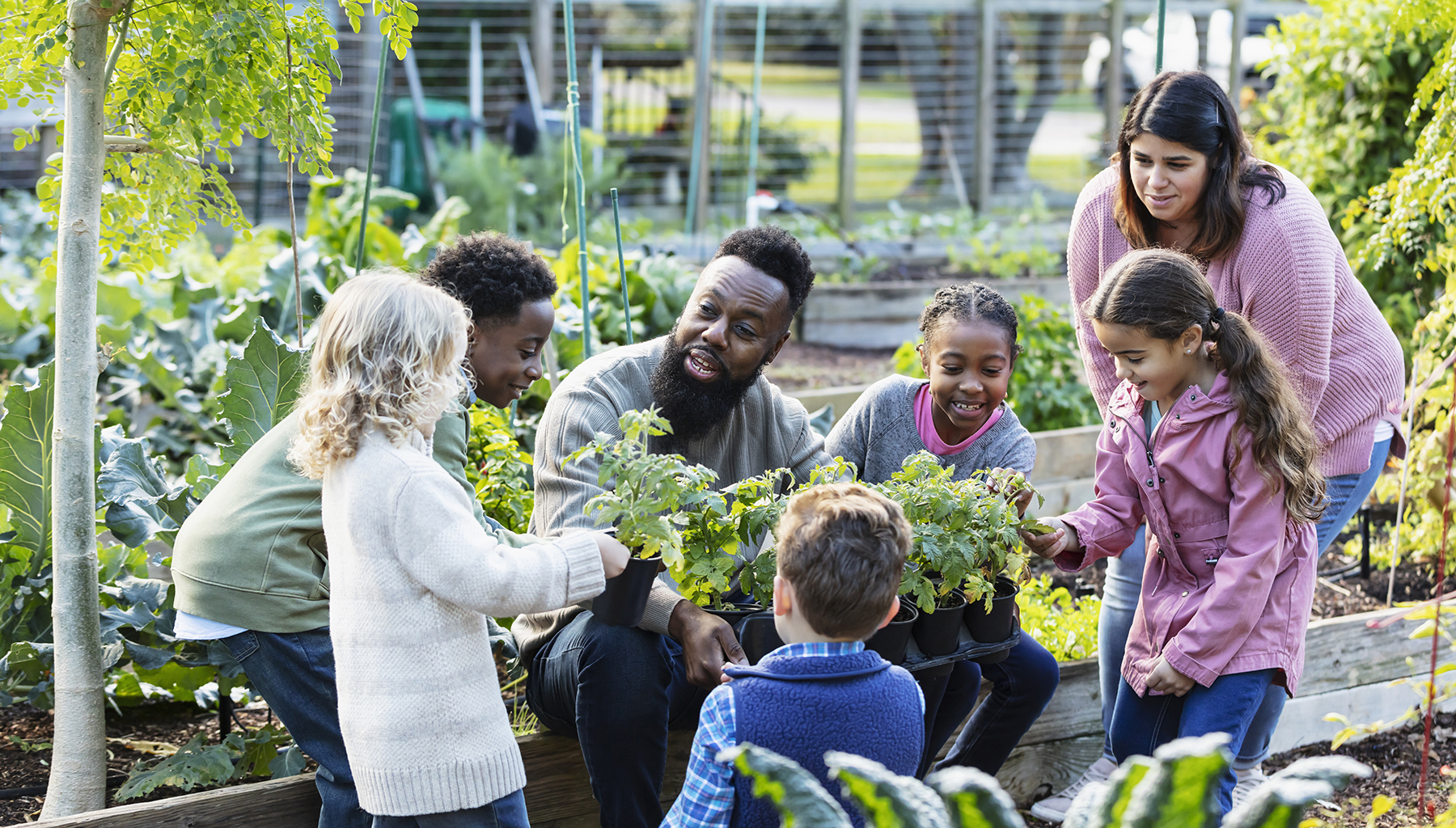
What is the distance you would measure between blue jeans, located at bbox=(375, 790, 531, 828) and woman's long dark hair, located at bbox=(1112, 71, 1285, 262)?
198cm

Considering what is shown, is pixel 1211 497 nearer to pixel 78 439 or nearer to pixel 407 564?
pixel 407 564

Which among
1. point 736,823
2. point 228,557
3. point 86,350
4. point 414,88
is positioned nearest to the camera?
point 736,823

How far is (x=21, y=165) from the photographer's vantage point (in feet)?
30.3

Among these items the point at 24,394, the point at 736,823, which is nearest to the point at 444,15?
the point at 24,394

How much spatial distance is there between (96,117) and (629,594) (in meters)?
1.43

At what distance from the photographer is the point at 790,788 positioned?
154cm

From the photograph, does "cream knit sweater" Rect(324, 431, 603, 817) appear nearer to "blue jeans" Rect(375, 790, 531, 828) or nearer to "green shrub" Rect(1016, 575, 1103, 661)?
"blue jeans" Rect(375, 790, 531, 828)

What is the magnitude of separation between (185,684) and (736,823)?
1702mm

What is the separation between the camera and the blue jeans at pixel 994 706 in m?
2.76

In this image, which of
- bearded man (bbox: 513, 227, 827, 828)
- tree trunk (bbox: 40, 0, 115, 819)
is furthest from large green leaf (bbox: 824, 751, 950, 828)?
tree trunk (bbox: 40, 0, 115, 819)

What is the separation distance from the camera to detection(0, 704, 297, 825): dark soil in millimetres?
2730

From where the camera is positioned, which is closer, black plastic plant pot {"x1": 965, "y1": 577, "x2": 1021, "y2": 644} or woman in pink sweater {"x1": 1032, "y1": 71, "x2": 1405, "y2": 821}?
black plastic plant pot {"x1": 965, "y1": 577, "x2": 1021, "y2": 644}

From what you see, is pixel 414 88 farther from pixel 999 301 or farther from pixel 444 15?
pixel 999 301

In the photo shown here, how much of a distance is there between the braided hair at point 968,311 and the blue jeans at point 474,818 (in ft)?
4.94
